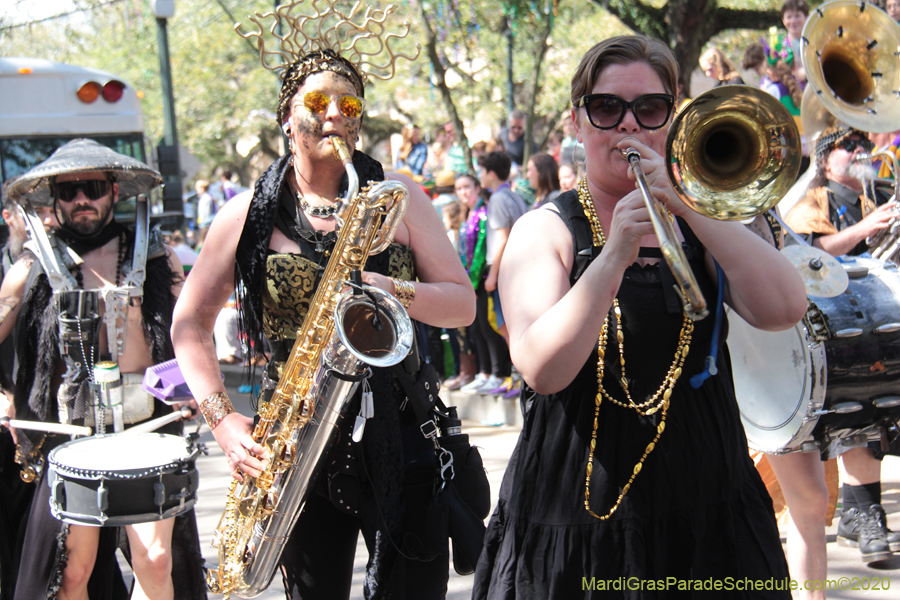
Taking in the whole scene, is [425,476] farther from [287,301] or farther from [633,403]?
[633,403]

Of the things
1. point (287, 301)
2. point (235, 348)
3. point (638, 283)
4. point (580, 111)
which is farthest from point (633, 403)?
point (235, 348)

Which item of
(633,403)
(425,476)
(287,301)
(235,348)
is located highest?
(287,301)

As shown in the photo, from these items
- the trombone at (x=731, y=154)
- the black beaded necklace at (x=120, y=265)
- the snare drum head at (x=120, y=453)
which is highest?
the trombone at (x=731, y=154)

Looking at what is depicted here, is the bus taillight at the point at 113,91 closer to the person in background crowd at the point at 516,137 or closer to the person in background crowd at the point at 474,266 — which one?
the person in background crowd at the point at 474,266

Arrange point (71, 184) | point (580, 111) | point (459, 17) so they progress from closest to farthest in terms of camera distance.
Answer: point (580, 111)
point (71, 184)
point (459, 17)

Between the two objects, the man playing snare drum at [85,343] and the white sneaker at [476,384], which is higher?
the man playing snare drum at [85,343]

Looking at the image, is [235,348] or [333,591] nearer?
[333,591]

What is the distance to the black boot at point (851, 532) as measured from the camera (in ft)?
13.8

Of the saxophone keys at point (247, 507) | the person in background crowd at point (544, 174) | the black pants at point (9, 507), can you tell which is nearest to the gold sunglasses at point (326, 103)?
the saxophone keys at point (247, 507)

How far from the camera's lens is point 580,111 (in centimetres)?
209

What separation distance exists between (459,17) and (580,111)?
40.1 feet

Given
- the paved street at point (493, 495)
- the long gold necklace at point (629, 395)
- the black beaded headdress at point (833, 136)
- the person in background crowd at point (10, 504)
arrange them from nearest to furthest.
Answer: the long gold necklace at point (629, 395), the person in background crowd at point (10, 504), the paved street at point (493, 495), the black beaded headdress at point (833, 136)

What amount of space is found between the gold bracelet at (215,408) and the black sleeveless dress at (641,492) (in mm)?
1036

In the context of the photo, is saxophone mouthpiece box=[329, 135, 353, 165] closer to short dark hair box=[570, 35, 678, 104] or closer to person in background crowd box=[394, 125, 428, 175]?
short dark hair box=[570, 35, 678, 104]
